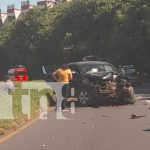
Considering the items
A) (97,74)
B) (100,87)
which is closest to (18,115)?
(100,87)

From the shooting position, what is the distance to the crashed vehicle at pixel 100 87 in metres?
21.9

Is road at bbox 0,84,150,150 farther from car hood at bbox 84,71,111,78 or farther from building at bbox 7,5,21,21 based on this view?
building at bbox 7,5,21,21

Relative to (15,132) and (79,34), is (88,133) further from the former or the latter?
(79,34)

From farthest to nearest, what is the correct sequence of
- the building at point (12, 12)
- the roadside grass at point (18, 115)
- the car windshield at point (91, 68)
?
the building at point (12, 12) < the car windshield at point (91, 68) < the roadside grass at point (18, 115)

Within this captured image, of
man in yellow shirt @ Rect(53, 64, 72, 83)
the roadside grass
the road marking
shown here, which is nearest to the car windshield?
man in yellow shirt @ Rect(53, 64, 72, 83)

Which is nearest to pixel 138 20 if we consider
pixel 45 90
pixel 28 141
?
pixel 45 90

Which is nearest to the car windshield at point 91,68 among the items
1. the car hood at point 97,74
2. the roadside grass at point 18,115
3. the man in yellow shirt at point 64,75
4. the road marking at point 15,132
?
the car hood at point 97,74

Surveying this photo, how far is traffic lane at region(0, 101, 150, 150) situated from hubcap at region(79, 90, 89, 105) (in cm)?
312

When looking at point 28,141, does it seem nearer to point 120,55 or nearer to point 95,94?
point 95,94

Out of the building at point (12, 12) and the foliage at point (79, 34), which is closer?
the foliage at point (79, 34)

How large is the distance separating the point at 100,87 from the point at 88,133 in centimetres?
831

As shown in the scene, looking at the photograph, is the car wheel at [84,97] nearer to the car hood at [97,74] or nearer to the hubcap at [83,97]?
the hubcap at [83,97]

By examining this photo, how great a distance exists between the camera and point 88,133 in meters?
13.7

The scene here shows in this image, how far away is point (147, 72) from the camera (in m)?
54.0
